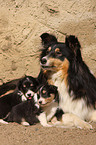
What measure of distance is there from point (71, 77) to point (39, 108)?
0.87 m

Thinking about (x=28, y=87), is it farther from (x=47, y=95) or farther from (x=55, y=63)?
(x=55, y=63)

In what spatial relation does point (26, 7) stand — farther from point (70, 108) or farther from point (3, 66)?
point (70, 108)

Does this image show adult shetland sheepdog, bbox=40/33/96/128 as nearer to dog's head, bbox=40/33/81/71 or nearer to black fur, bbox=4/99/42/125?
dog's head, bbox=40/33/81/71

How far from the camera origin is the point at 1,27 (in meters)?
6.57

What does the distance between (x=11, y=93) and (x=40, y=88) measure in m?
0.92

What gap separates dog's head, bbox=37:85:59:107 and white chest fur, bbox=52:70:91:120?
0.28 m

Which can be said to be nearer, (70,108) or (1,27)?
(70,108)

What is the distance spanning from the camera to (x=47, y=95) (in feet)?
15.2

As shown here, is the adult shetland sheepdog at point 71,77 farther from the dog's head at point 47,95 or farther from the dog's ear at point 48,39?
the dog's head at point 47,95

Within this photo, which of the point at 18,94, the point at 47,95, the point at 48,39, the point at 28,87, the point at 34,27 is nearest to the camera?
the point at 47,95

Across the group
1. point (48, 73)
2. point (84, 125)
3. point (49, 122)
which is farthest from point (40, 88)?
point (84, 125)

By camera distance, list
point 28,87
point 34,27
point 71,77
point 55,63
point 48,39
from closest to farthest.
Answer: point 55,63 → point 71,77 → point 28,87 → point 48,39 → point 34,27

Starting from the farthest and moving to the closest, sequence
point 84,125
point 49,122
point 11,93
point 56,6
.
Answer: point 56,6 → point 11,93 → point 49,122 → point 84,125

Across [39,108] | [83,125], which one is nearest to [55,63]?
[39,108]
